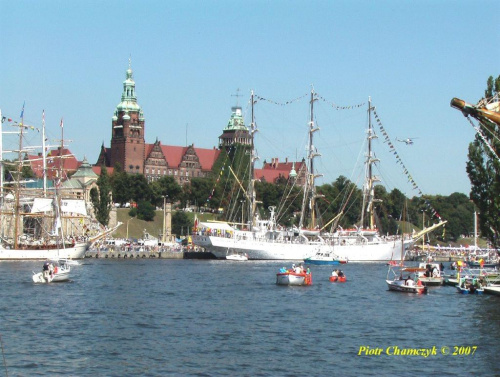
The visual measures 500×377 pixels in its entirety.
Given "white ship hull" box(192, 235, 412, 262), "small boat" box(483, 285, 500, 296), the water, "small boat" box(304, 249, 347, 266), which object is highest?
"white ship hull" box(192, 235, 412, 262)

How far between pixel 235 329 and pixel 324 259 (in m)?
80.9

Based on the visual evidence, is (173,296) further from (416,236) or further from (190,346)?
(416,236)

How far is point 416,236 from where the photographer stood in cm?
14750

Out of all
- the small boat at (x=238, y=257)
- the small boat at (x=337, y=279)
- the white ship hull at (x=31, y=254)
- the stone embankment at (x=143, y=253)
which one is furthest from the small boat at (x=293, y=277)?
the stone embankment at (x=143, y=253)

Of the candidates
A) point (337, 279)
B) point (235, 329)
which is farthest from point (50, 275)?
point (235, 329)

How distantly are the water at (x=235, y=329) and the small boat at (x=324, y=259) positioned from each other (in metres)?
47.6

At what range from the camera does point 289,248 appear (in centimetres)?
14288

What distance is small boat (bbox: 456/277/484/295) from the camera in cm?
7050

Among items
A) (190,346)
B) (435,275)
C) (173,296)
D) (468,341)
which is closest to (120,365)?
(190,346)

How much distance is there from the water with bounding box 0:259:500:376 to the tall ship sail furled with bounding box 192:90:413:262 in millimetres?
57896

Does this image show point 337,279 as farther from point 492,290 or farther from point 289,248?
point 289,248

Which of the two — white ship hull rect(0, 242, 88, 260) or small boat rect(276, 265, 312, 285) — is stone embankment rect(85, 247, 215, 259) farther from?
small boat rect(276, 265, 312, 285)

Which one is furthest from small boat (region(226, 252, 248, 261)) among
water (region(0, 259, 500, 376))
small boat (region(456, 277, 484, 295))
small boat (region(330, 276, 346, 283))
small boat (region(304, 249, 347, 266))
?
small boat (region(456, 277, 484, 295))

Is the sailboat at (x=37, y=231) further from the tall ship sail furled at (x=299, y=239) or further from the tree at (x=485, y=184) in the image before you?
the tree at (x=485, y=184)
